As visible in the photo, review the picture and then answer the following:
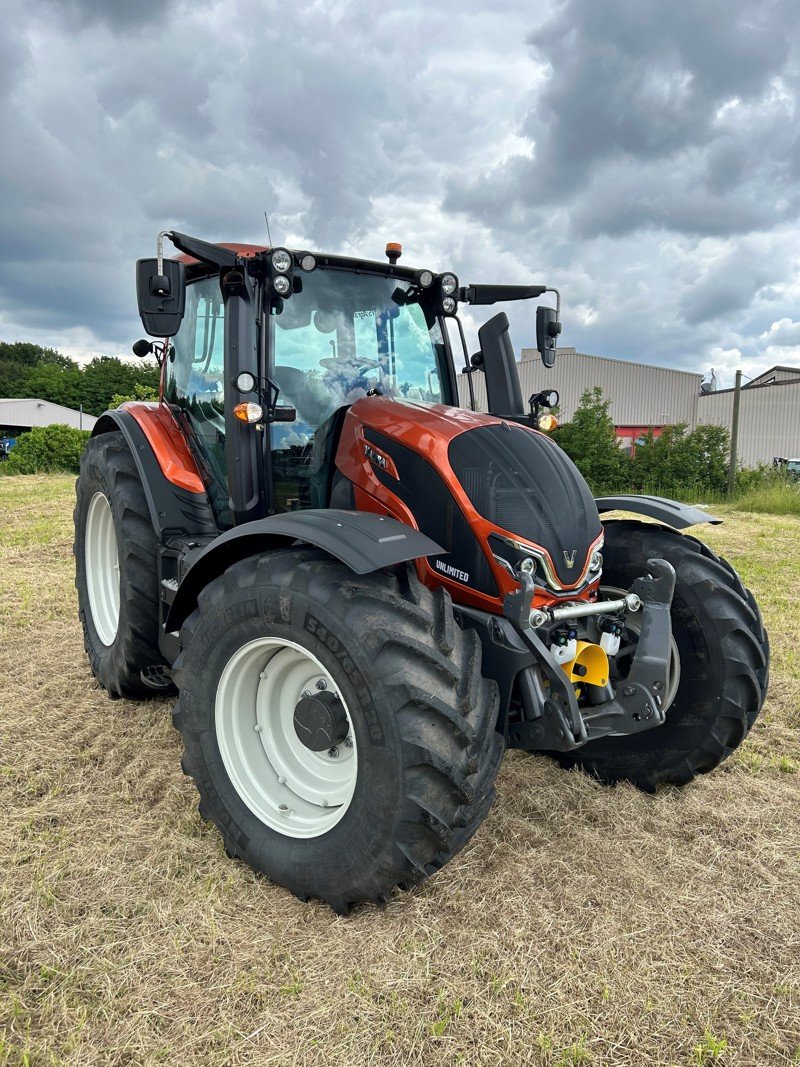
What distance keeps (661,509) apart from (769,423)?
100 ft

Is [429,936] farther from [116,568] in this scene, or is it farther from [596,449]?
[596,449]

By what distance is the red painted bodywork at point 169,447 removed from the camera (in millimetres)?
3723

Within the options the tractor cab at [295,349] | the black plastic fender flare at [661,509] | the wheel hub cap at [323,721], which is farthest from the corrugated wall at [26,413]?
the wheel hub cap at [323,721]

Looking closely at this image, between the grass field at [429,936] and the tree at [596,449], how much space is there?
2116 centimetres

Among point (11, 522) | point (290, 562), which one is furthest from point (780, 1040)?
point (11, 522)

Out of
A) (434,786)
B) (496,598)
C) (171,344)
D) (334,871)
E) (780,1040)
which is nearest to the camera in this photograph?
(780,1040)

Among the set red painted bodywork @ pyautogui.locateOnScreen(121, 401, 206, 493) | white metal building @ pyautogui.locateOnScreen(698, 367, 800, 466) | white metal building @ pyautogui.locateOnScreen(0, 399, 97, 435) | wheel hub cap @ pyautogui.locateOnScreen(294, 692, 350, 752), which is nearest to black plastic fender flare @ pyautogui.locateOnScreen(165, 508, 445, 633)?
wheel hub cap @ pyautogui.locateOnScreen(294, 692, 350, 752)

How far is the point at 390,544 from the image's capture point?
2354 millimetres

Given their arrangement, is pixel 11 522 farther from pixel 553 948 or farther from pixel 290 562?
pixel 553 948

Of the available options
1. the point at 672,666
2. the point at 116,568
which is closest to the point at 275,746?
the point at 672,666

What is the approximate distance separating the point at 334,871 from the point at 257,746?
61cm

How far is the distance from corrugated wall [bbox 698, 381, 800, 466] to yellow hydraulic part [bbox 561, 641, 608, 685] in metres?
30.0

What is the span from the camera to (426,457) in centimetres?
277

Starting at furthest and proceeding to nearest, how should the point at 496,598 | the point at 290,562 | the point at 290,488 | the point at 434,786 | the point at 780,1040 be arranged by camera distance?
the point at 290,488 < the point at 496,598 < the point at 290,562 < the point at 434,786 < the point at 780,1040
